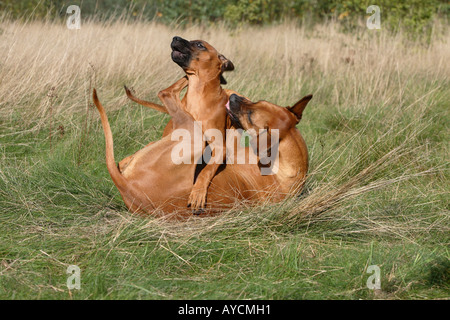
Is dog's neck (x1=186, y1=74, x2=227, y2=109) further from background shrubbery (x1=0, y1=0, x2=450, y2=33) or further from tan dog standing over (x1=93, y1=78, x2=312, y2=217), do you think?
background shrubbery (x1=0, y1=0, x2=450, y2=33)

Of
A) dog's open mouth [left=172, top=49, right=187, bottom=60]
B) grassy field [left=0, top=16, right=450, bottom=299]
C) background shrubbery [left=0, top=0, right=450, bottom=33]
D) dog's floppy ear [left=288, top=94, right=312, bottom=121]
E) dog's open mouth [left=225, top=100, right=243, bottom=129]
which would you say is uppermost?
background shrubbery [left=0, top=0, right=450, bottom=33]

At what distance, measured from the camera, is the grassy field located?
3.22m

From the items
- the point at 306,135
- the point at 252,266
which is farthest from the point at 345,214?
the point at 306,135

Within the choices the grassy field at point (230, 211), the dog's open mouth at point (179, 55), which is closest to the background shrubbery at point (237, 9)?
the grassy field at point (230, 211)

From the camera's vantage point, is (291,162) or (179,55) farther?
(179,55)

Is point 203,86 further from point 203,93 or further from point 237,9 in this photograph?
point 237,9

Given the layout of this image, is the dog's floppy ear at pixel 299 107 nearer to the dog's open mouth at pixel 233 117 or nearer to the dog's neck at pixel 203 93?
the dog's open mouth at pixel 233 117

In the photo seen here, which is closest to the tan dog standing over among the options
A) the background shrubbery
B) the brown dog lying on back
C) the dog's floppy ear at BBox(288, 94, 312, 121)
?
the dog's floppy ear at BBox(288, 94, 312, 121)

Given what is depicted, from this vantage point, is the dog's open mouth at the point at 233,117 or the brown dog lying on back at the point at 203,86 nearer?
the dog's open mouth at the point at 233,117

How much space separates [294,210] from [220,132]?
0.86 m

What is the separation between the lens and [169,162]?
3840mm

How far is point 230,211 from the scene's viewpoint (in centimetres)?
385

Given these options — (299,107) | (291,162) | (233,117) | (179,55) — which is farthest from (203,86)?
(291,162)

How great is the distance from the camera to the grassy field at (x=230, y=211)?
322 centimetres
